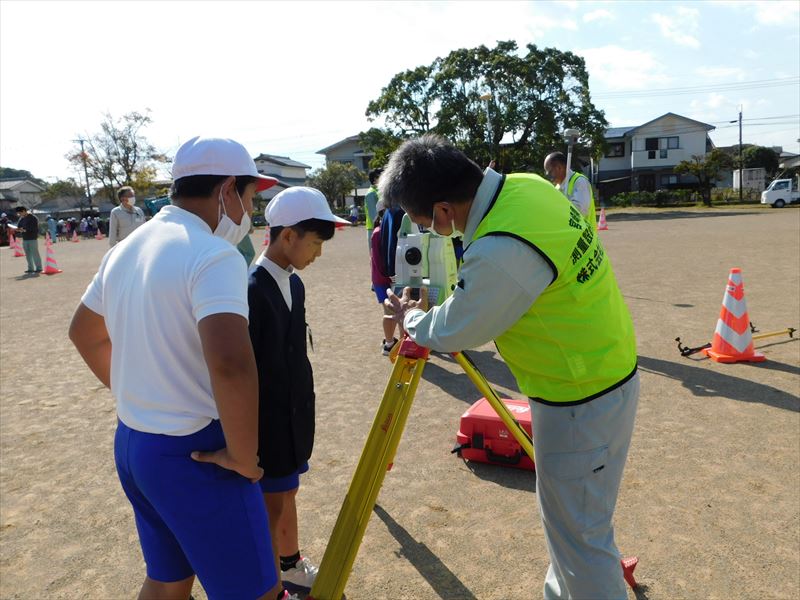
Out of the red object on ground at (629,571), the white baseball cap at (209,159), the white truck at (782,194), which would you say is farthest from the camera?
the white truck at (782,194)

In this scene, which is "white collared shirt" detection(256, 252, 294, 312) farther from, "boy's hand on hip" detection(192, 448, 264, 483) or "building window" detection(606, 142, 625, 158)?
"building window" detection(606, 142, 625, 158)

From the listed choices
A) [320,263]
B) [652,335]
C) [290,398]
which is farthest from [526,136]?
[290,398]

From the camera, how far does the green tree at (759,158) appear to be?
5594cm

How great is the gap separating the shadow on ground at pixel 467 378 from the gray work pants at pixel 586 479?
3.23 m

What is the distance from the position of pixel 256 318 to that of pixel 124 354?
0.69m

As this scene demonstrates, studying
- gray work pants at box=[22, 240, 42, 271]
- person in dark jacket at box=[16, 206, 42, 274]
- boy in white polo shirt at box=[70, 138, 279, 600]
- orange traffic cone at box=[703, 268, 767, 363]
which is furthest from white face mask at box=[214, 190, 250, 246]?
gray work pants at box=[22, 240, 42, 271]

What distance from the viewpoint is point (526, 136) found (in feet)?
126

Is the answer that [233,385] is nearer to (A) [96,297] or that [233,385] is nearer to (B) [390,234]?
(A) [96,297]

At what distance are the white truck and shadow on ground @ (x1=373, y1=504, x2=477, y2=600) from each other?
4216 centimetres

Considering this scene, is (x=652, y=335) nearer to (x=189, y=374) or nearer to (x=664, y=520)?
(x=664, y=520)

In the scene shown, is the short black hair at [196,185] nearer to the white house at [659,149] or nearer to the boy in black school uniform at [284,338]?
the boy in black school uniform at [284,338]

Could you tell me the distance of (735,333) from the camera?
6.04 metres

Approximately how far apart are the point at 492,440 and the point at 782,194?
41446 millimetres

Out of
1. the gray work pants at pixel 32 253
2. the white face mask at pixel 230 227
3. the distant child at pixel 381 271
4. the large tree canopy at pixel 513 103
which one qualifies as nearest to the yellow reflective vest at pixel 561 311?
the white face mask at pixel 230 227
